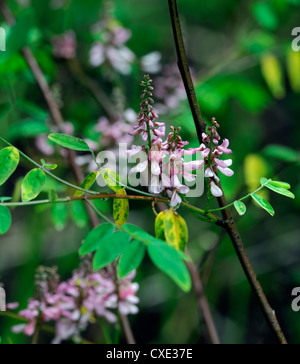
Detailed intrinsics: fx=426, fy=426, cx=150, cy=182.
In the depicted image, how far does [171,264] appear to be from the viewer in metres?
0.42

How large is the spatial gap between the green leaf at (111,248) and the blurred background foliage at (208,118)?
0.73 m

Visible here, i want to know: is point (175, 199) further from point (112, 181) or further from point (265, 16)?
point (265, 16)

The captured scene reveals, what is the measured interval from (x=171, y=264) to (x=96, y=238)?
0.11 meters

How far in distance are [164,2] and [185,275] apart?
1959 millimetres

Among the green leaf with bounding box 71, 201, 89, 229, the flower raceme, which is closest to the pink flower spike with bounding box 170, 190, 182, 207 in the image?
the flower raceme

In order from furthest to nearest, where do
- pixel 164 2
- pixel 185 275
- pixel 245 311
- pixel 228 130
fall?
pixel 164 2
pixel 245 311
pixel 228 130
pixel 185 275

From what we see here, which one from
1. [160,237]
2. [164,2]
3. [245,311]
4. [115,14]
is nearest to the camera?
[160,237]

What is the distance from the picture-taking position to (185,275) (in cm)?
40

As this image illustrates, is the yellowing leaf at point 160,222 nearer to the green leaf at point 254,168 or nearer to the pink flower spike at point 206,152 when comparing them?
the pink flower spike at point 206,152

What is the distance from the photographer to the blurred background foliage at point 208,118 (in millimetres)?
1323

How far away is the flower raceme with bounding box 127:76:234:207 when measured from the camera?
0.48 meters

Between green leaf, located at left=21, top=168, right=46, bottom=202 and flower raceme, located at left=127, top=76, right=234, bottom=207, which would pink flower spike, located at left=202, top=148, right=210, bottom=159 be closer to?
flower raceme, located at left=127, top=76, right=234, bottom=207
